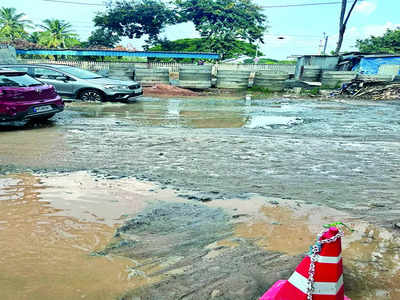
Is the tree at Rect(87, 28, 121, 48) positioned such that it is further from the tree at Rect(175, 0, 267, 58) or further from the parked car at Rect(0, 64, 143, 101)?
the parked car at Rect(0, 64, 143, 101)

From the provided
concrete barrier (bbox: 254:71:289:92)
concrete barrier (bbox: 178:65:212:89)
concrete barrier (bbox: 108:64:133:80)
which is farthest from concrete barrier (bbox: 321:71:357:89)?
concrete barrier (bbox: 108:64:133:80)

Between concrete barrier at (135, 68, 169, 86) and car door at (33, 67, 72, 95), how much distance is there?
694 cm

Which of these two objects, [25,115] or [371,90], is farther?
[371,90]

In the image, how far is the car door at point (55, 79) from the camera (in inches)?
458

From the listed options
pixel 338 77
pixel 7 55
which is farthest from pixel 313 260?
pixel 7 55

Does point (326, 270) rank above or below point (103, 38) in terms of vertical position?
below

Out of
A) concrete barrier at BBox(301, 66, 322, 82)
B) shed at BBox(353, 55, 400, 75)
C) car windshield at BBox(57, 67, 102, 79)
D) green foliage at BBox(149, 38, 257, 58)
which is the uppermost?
green foliage at BBox(149, 38, 257, 58)

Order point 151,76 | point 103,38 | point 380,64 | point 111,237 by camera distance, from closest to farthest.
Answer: point 111,237, point 151,76, point 380,64, point 103,38

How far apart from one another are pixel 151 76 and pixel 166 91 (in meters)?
1.90

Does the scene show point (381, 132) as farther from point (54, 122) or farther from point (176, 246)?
point (54, 122)

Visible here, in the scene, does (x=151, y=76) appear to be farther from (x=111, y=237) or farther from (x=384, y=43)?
(x=384, y=43)

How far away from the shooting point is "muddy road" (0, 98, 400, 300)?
246 cm

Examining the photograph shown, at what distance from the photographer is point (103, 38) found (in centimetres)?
5072

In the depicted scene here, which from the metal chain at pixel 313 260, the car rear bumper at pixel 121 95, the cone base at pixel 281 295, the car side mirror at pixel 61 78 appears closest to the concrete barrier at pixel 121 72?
the car rear bumper at pixel 121 95
